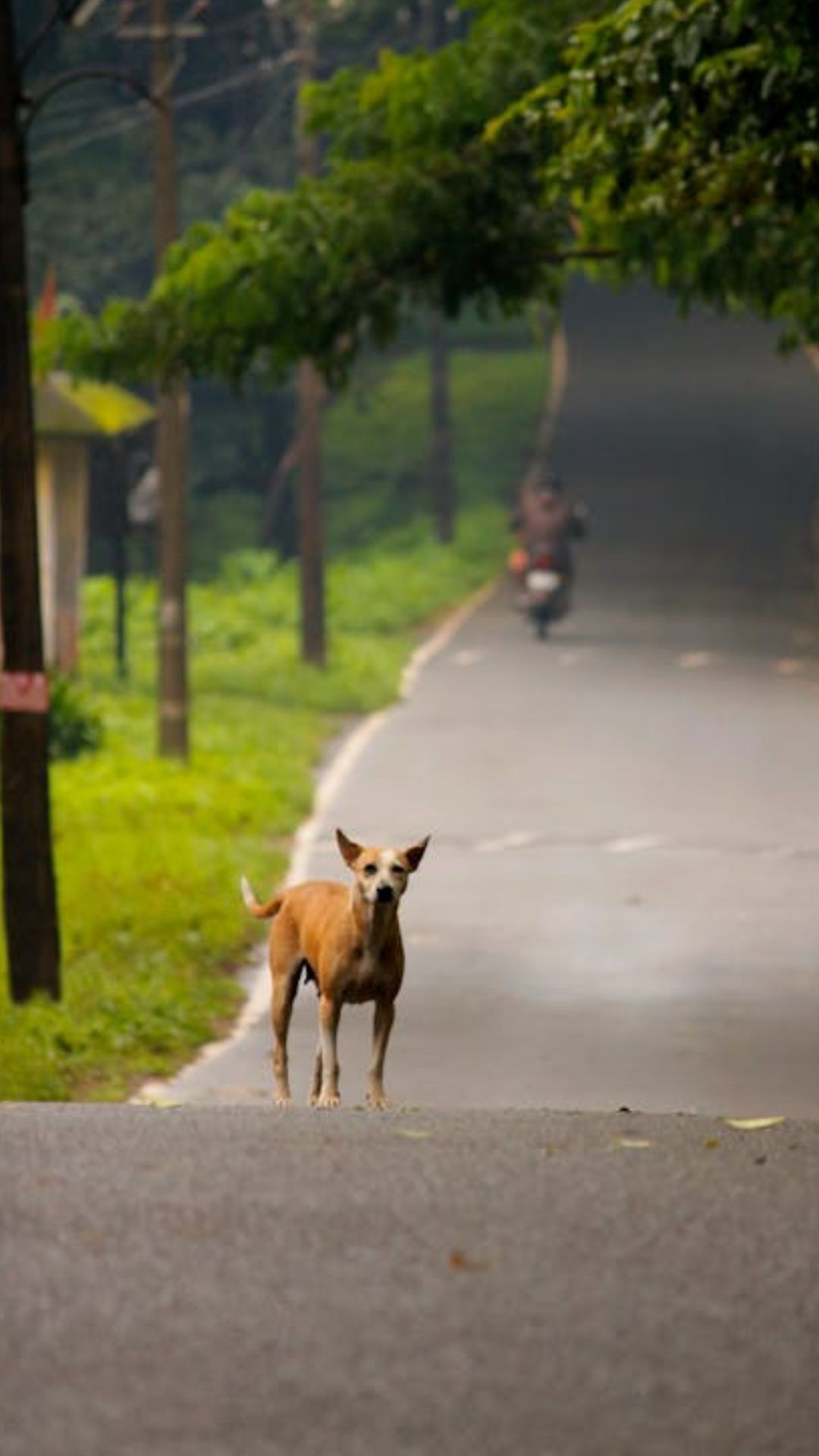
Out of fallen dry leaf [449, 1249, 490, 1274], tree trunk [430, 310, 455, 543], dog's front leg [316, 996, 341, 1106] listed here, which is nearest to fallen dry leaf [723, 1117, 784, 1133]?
dog's front leg [316, 996, 341, 1106]

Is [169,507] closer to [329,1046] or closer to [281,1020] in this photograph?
[281,1020]

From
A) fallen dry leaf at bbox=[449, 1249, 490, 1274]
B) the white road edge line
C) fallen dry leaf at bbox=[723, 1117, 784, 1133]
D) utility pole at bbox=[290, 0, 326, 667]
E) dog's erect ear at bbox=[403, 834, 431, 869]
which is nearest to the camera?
fallen dry leaf at bbox=[449, 1249, 490, 1274]

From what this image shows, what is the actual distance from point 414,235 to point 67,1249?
14345 millimetres

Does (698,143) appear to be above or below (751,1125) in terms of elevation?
above

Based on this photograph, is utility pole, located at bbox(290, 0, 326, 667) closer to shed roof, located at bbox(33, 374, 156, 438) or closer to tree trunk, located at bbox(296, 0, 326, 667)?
tree trunk, located at bbox(296, 0, 326, 667)

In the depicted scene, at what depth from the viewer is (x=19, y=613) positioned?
750 inches

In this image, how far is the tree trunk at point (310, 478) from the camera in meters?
39.4

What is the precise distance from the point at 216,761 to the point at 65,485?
13163mm

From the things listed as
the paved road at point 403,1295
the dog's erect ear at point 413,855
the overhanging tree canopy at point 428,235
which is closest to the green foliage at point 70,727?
the overhanging tree canopy at point 428,235

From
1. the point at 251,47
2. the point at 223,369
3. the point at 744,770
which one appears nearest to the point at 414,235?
the point at 223,369

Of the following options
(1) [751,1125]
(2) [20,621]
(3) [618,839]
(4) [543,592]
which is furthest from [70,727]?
(1) [751,1125]

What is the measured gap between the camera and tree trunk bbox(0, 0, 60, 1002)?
1886 cm

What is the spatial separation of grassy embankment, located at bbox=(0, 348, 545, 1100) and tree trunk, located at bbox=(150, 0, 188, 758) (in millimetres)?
478

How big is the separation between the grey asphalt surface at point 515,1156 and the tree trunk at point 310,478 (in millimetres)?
1399
